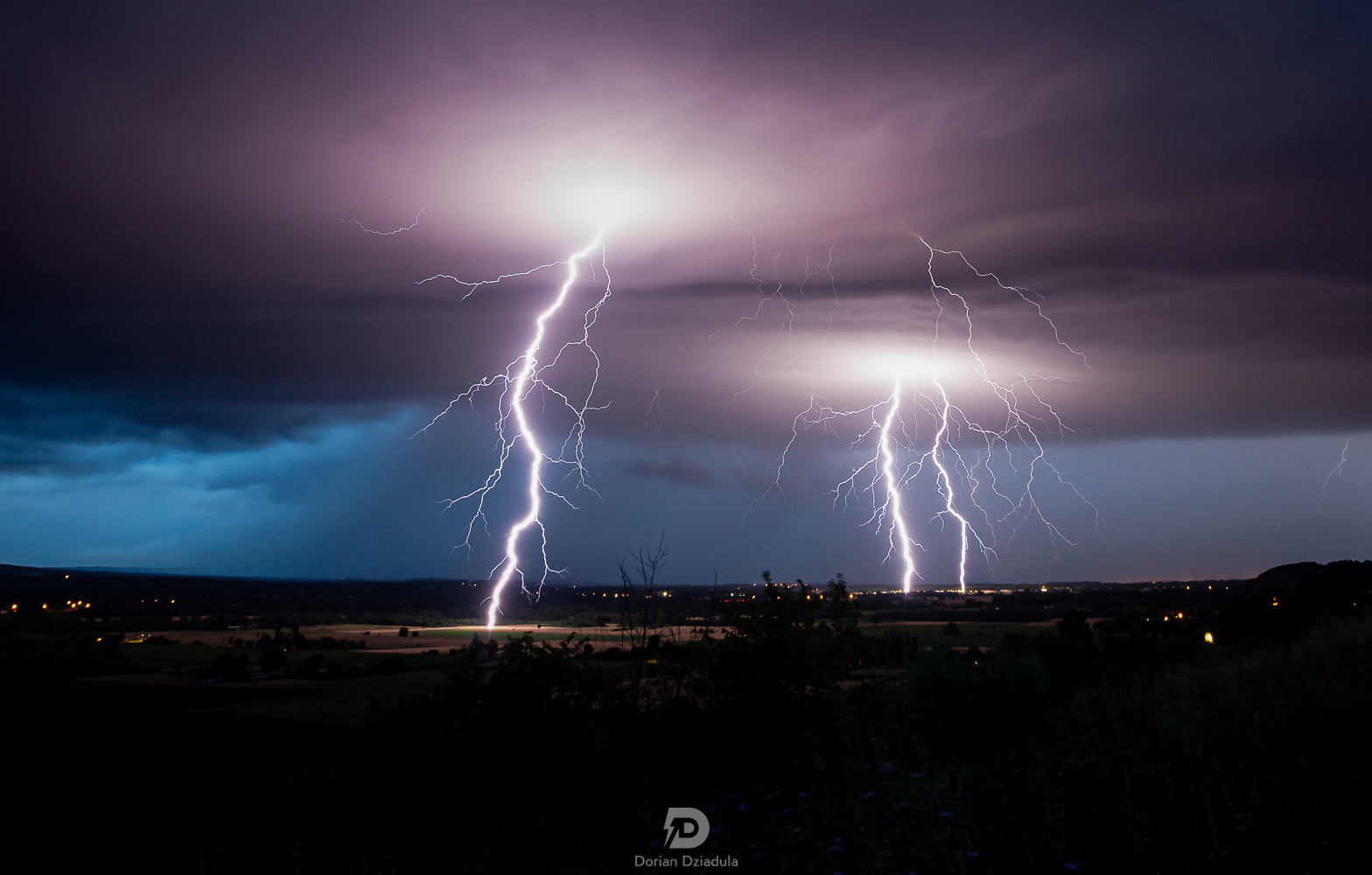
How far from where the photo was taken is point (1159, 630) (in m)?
33.8

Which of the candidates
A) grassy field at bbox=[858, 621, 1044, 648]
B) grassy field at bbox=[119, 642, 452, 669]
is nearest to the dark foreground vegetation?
grassy field at bbox=[858, 621, 1044, 648]

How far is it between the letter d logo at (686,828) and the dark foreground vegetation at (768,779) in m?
0.15

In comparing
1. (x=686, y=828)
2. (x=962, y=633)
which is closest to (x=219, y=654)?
(x=962, y=633)

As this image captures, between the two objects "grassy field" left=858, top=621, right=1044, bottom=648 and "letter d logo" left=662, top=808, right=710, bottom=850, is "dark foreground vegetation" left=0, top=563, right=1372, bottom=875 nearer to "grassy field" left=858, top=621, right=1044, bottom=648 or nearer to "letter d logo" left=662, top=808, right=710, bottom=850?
"letter d logo" left=662, top=808, right=710, bottom=850

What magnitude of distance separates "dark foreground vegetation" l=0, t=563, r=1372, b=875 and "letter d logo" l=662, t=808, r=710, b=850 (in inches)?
6.1

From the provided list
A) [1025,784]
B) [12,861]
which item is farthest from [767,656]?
[12,861]

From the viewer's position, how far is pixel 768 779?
787cm

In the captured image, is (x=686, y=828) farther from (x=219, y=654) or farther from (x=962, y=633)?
(x=219, y=654)

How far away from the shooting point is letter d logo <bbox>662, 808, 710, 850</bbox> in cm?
550

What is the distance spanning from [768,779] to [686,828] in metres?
2.24

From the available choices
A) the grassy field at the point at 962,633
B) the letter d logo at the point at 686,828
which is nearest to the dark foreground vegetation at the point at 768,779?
the letter d logo at the point at 686,828

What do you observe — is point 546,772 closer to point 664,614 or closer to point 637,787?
point 637,787

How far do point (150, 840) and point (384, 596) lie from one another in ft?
503

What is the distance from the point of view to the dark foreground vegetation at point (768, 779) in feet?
14.6
